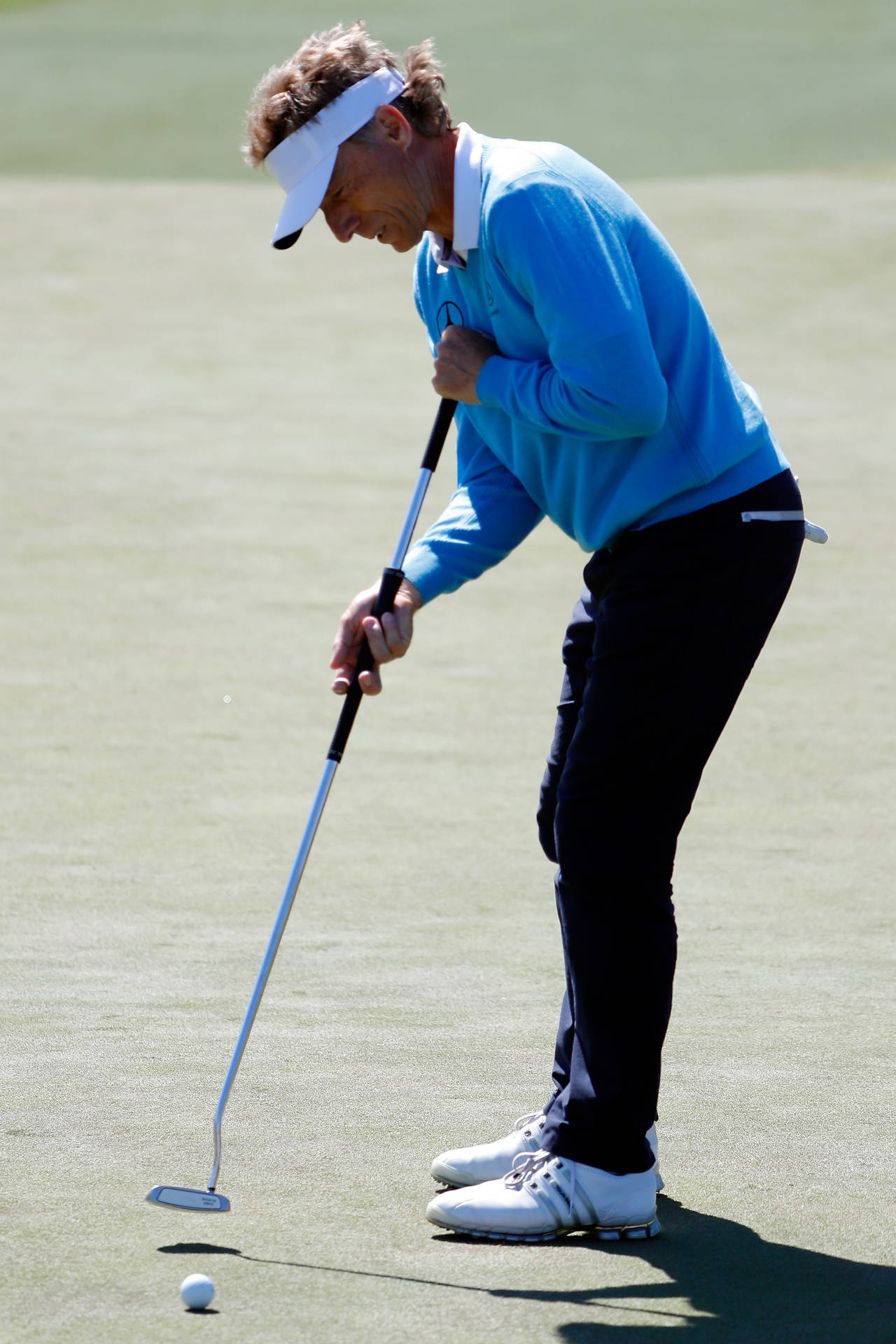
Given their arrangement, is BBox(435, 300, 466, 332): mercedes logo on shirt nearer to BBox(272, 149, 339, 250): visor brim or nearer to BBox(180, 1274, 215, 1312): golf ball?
BBox(272, 149, 339, 250): visor brim

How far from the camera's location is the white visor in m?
2.70

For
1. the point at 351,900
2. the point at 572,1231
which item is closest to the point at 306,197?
the point at 572,1231

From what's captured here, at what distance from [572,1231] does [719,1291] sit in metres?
0.30

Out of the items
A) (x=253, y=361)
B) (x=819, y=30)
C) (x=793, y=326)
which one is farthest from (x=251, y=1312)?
(x=819, y=30)

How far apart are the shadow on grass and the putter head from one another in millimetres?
71

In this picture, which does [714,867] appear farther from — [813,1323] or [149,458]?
[149,458]

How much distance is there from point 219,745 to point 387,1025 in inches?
102

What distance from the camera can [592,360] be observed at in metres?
2.55

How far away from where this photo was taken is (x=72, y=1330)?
239cm

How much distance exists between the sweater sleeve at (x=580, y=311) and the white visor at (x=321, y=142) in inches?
10.4

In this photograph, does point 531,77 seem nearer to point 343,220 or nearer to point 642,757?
point 343,220

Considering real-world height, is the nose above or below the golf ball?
above

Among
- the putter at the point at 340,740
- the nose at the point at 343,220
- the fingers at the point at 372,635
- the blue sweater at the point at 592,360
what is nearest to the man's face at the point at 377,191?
the nose at the point at 343,220

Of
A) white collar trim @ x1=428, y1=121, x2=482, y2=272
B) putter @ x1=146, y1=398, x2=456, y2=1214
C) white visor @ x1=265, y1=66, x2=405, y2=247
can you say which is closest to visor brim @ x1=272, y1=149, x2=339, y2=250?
white visor @ x1=265, y1=66, x2=405, y2=247
